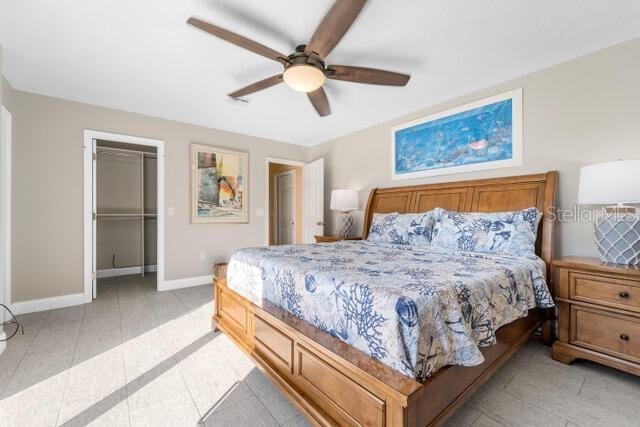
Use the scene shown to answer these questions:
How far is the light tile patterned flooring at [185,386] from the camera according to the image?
1504 millimetres

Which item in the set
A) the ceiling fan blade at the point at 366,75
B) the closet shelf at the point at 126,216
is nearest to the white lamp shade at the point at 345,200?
the ceiling fan blade at the point at 366,75

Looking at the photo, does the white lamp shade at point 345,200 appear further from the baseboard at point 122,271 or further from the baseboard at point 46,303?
the baseboard at point 122,271

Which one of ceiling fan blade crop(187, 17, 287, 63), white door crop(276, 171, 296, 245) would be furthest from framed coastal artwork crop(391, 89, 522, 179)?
white door crop(276, 171, 296, 245)

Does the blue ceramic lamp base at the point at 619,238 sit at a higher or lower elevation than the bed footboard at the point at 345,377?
higher

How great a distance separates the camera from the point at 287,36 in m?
2.13

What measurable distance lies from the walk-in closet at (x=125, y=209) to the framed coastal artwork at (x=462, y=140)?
436 cm

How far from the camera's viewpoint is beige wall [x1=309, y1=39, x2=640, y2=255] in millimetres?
2215

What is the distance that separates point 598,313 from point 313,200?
12.6ft

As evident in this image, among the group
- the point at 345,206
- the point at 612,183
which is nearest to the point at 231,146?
the point at 345,206

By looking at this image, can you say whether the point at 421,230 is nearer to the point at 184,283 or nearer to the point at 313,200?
the point at 313,200

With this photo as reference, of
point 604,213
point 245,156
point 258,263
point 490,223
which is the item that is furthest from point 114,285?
point 604,213

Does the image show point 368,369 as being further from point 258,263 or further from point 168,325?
point 168,325

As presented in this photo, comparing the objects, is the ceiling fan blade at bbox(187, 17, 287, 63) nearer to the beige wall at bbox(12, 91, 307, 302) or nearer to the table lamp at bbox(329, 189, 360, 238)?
the table lamp at bbox(329, 189, 360, 238)

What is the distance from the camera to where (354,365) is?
119 cm
